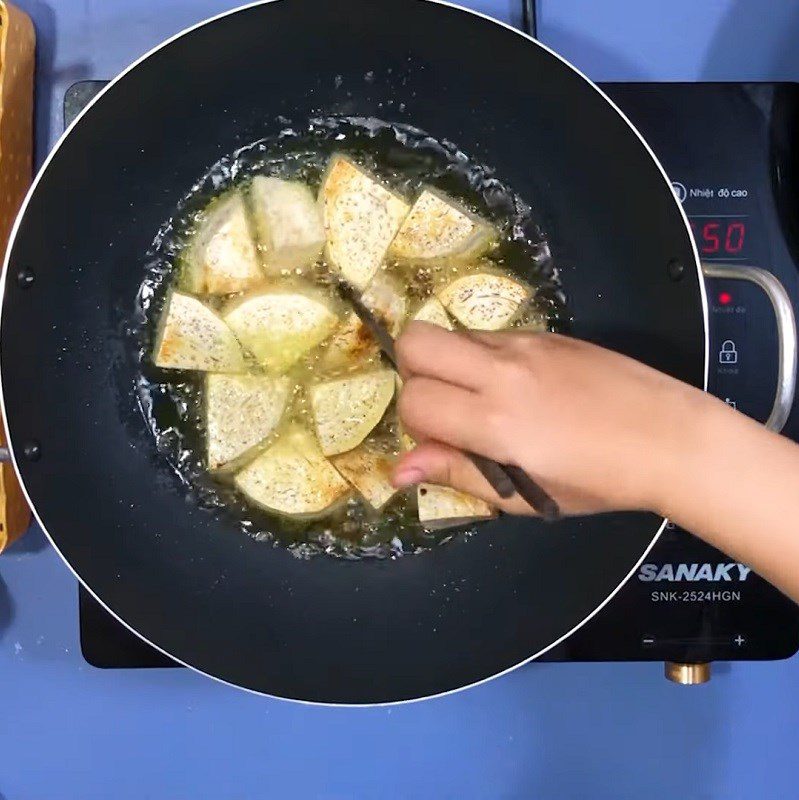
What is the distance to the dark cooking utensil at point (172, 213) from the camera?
0.78 meters

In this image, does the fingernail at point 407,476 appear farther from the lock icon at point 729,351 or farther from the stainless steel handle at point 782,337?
the lock icon at point 729,351

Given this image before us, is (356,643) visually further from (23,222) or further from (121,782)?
(23,222)

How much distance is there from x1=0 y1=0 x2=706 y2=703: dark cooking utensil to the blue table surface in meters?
0.13

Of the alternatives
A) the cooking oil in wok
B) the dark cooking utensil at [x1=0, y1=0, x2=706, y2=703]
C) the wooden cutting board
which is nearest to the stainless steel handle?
the dark cooking utensil at [x1=0, y1=0, x2=706, y2=703]

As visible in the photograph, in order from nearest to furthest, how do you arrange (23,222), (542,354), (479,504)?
(542,354)
(23,222)
(479,504)

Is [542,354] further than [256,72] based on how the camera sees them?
No

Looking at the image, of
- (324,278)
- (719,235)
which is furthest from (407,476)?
(719,235)

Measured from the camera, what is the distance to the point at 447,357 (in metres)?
0.59

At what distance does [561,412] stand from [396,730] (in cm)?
54

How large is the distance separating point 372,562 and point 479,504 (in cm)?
14

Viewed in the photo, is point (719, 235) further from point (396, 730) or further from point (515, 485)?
point (396, 730)

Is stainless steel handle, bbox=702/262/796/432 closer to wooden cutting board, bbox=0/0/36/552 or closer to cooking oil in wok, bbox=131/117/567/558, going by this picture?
cooking oil in wok, bbox=131/117/567/558

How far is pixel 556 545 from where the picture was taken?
87 cm

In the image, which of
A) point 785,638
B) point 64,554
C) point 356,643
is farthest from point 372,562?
point 785,638
